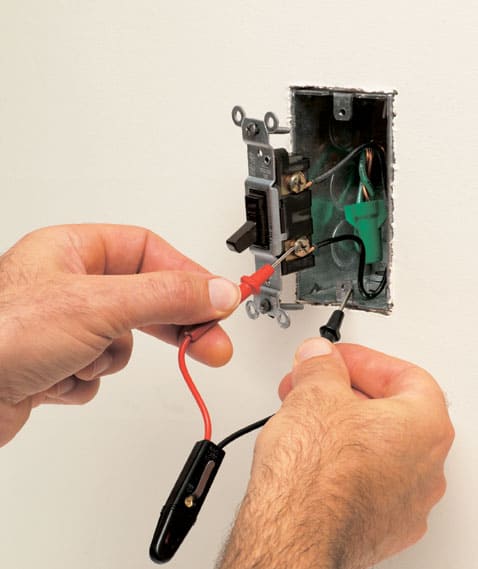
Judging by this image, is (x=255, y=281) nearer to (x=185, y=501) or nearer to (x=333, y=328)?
(x=333, y=328)

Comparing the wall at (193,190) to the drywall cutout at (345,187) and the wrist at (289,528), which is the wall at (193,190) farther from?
the wrist at (289,528)

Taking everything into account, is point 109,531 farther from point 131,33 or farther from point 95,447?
point 131,33

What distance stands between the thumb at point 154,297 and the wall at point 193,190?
5.1 inches

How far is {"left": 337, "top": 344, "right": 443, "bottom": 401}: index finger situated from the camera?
0.61 metres

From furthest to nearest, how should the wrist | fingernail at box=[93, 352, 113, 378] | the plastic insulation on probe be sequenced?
fingernail at box=[93, 352, 113, 378] < the plastic insulation on probe < the wrist

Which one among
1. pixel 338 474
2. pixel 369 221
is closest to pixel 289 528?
pixel 338 474

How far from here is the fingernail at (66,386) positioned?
0.81m

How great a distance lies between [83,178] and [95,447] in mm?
321

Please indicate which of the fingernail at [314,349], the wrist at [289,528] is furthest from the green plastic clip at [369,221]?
the wrist at [289,528]

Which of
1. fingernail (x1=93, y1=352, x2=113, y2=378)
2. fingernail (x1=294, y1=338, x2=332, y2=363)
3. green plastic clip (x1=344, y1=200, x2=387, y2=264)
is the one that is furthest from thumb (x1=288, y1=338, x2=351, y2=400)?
fingernail (x1=93, y1=352, x2=113, y2=378)

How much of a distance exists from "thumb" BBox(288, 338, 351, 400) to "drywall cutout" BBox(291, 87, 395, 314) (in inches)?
3.7

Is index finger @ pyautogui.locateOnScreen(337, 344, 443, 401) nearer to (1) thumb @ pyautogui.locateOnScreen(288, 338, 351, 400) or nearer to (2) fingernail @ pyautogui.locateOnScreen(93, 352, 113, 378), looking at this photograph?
(1) thumb @ pyautogui.locateOnScreen(288, 338, 351, 400)

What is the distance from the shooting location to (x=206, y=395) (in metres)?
0.85

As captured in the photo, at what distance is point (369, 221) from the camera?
0.69 meters
